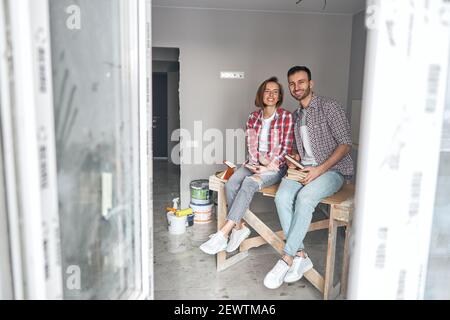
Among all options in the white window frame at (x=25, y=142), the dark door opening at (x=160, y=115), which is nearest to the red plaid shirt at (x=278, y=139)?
the white window frame at (x=25, y=142)

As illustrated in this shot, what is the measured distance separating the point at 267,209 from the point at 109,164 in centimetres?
277

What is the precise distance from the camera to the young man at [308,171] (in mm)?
2090

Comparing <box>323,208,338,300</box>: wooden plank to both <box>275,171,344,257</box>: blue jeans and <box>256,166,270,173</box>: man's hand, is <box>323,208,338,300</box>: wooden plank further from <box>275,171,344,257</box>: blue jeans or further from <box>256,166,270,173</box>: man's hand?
<box>256,166,270,173</box>: man's hand

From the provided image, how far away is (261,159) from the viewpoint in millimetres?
2557

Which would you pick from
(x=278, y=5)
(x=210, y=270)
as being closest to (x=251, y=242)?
(x=210, y=270)

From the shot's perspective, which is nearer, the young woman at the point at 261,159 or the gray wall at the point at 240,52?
the young woman at the point at 261,159

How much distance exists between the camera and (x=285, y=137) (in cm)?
249

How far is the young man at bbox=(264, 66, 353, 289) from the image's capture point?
2090mm

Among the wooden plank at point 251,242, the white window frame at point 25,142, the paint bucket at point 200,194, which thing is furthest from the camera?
the paint bucket at point 200,194

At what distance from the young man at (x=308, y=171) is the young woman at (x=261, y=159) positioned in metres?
0.18

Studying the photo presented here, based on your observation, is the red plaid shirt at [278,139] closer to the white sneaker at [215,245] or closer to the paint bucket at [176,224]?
the white sneaker at [215,245]

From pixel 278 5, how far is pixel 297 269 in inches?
94.6
